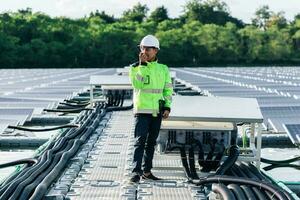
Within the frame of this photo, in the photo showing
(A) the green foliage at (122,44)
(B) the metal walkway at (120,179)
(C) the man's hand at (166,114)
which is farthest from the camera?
(A) the green foliage at (122,44)

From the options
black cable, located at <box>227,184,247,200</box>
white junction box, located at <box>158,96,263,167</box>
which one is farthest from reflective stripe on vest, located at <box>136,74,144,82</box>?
black cable, located at <box>227,184,247,200</box>

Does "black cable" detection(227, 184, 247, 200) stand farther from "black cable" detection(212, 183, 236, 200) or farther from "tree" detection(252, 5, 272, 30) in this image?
"tree" detection(252, 5, 272, 30)

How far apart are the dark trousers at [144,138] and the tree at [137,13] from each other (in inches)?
2983

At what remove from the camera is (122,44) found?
60.7 meters

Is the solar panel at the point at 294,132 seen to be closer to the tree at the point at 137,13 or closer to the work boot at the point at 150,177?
the work boot at the point at 150,177

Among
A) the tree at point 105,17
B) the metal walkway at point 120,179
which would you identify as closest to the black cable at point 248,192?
the metal walkway at point 120,179

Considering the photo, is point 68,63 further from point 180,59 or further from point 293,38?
point 293,38

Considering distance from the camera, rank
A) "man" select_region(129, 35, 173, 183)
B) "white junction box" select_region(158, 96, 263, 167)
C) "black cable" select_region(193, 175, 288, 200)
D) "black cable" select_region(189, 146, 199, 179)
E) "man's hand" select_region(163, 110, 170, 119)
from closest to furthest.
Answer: "black cable" select_region(193, 175, 288, 200) → "man" select_region(129, 35, 173, 183) → "man's hand" select_region(163, 110, 170, 119) → "black cable" select_region(189, 146, 199, 179) → "white junction box" select_region(158, 96, 263, 167)

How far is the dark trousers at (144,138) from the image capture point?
638cm

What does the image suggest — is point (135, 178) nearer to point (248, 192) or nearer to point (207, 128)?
point (207, 128)

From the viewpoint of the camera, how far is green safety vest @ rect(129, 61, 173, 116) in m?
6.29

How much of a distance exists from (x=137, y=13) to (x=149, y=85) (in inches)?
3112

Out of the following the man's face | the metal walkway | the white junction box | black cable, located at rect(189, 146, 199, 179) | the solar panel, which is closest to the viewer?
the metal walkway

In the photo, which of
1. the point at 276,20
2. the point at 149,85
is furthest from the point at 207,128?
the point at 276,20
